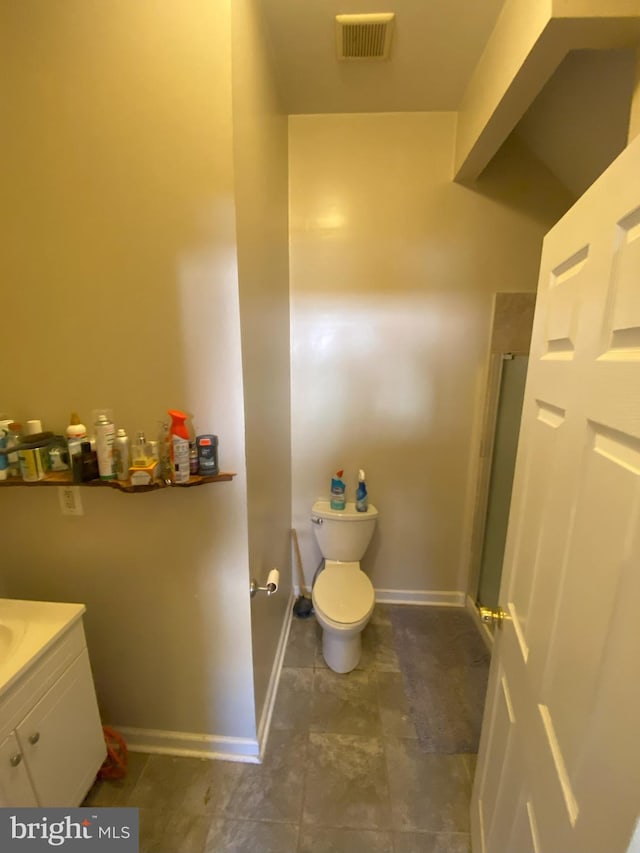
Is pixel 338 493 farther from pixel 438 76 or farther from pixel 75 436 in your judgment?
pixel 438 76

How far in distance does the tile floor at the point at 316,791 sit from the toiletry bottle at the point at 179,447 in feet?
3.81

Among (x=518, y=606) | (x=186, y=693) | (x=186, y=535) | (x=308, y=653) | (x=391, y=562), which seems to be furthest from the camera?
(x=391, y=562)

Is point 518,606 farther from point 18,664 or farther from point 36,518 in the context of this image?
point 36,518

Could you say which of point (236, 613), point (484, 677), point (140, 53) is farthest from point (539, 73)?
point (484, 677)

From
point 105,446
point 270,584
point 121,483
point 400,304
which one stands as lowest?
point 270,584

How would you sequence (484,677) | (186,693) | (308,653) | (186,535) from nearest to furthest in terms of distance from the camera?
(186,535)
(186,693)
(484,677)
(308,653)

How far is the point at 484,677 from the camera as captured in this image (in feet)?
5.69

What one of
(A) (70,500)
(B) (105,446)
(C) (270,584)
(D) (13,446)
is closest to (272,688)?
(C) (270,584)

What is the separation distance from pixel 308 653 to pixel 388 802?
70cm

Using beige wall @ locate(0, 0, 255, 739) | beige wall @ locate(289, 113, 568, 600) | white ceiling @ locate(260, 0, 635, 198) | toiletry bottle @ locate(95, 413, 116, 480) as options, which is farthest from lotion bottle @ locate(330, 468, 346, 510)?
white ceiling @ locate(260, 0, 635, 198)

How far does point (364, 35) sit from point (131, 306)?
1.32 m

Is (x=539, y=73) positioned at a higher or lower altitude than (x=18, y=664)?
higher

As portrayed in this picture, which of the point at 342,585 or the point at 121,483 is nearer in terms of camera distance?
the point at 121,483

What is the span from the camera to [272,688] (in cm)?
161
